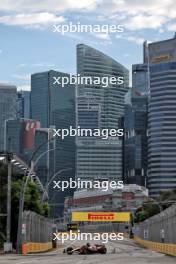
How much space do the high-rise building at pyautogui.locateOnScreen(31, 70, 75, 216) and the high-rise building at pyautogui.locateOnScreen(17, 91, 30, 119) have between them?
24.3 ft

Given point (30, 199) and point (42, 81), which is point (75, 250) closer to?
point (30, 199)

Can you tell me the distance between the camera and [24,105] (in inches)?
6880

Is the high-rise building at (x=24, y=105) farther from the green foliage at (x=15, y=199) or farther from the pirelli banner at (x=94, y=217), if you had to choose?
the green foliage at (x=15, y=199)

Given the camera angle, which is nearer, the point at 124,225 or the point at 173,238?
the point at 173,238

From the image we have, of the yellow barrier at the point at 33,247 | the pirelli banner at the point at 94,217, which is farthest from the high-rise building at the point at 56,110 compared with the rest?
the yellow barrier at the point at 33,247

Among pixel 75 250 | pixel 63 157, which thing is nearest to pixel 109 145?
pixel 63 157

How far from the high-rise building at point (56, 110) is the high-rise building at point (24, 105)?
7.40m

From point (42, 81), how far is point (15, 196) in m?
65.8

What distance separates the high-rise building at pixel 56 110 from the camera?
103m

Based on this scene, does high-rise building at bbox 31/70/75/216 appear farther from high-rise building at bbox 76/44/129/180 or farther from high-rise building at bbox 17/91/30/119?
high-rise building at bbox 17/91/30/119

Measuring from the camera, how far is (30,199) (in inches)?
3346

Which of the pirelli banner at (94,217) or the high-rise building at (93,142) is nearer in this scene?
the high-rise building at (93,142)

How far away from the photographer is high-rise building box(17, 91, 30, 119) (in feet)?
571

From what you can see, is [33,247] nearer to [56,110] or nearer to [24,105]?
[56,110]
